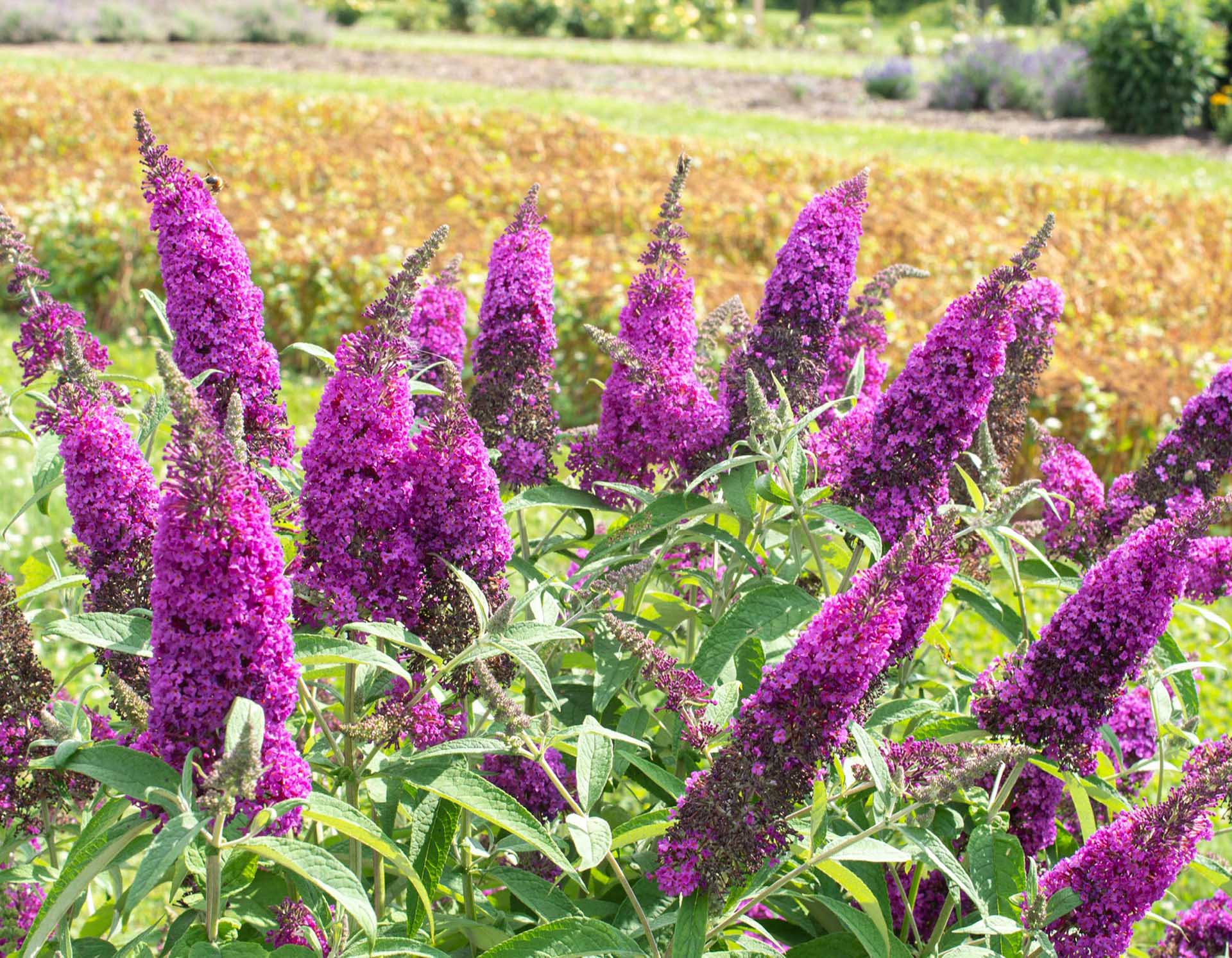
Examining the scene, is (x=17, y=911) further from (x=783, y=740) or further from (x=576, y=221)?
(x=576, y=221)

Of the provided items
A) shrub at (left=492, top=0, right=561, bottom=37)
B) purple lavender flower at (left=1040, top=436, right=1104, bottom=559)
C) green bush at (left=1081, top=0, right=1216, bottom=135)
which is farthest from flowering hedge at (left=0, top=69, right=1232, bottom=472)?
shrub at (left=492, top=0, right=561, bottom=37)

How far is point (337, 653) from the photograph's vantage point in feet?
4.85

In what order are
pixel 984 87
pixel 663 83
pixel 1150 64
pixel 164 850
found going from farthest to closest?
pixel 663 83 < pixel 984 87 < pixel 1150 64 < pixel 164 850

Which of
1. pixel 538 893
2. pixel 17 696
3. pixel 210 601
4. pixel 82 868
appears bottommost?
pixel 538 893

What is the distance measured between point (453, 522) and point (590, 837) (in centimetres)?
48

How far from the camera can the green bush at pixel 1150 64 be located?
18.2 meters

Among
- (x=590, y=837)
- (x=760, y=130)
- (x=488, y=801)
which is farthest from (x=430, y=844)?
(x=760, y=130)

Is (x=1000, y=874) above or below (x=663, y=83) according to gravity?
below

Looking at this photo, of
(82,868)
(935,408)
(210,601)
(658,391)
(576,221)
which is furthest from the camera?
(576,221)

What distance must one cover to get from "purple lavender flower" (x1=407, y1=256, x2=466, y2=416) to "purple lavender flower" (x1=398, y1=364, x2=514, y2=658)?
59cm

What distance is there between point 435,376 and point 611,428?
0.43 meters

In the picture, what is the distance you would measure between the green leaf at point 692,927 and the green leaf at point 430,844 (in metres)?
0.36

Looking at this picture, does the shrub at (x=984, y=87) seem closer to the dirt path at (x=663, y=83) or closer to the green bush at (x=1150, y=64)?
the dirt path at (x=663, y=83)

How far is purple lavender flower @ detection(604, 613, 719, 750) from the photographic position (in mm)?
1538
